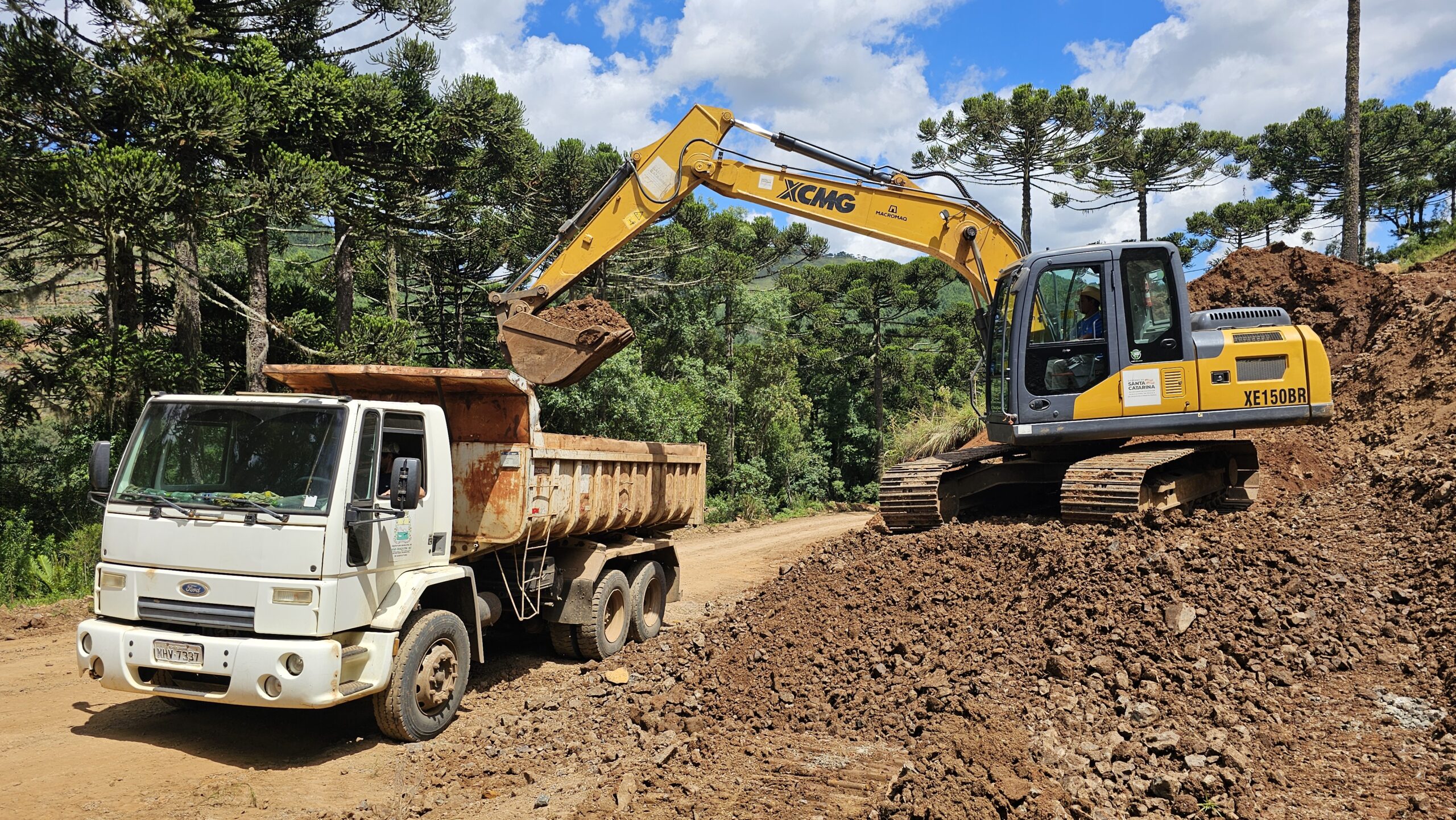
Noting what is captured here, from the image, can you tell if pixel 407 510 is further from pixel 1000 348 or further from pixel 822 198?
pixel 1000 348

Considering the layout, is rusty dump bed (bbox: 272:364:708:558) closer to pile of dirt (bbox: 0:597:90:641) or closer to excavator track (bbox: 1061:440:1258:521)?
excavator track (bbox: 1061:440:1258:521)

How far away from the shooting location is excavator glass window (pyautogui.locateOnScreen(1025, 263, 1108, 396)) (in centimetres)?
854

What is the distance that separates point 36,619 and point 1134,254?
12038 millimetres

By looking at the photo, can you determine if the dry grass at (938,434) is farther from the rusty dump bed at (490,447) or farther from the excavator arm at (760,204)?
the rusty dump bed at (490,447)

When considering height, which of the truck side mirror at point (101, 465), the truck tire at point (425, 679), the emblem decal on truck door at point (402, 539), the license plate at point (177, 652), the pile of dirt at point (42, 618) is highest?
the truck side mirror at point (101, 465)

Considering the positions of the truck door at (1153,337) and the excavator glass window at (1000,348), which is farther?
the excavator glass window at (1000,348)

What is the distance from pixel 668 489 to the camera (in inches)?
376

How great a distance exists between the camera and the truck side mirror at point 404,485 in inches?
225

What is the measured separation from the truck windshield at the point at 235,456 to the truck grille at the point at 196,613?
602mm

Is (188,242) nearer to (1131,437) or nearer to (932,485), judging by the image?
(932,485)

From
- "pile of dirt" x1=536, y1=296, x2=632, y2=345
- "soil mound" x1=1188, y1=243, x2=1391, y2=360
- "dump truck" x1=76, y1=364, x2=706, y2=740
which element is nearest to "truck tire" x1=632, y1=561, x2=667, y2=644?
"dump truck" x1=76, y1=364, x2=706, y2=740

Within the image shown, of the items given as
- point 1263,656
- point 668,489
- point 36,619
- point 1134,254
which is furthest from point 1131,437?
point 36,619

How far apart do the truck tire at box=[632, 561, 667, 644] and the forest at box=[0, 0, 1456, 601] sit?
384cm

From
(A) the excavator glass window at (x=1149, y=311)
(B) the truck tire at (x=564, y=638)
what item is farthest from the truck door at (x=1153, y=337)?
(B) the truck tire at (x=564, y=638)
